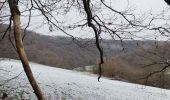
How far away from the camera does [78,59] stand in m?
77.7

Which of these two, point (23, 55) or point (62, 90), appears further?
point (62, 90)

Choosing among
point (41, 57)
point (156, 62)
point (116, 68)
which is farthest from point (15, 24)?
point (41, 57)

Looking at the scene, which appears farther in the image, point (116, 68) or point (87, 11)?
point (116, 68)

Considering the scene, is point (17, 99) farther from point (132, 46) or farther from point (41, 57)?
point (41, 57)

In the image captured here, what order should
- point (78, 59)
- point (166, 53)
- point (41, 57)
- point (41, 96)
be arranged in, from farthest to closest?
1. point (78, 59)
2. point (41, 57)
3. point (166, 53)
4. point (41, 96)

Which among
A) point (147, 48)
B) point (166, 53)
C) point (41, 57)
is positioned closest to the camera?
point (166, 53)

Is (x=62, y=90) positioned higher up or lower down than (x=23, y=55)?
lower down

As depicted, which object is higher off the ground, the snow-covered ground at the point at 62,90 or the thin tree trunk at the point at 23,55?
the thin tree trunk at the point at 23,55

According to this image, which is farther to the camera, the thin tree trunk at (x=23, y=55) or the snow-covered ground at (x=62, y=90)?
the snow-covered ground at (x=62, y=90)

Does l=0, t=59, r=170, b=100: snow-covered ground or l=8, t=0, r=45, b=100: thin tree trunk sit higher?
l=8, t=0, r=45, b=100: thin tree trunk

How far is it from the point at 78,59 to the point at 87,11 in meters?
68.9

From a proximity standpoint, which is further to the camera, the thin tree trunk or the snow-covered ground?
the snow-covered ground

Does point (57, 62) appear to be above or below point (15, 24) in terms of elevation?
below

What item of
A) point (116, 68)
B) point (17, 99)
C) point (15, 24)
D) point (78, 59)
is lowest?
point (78, 59)
